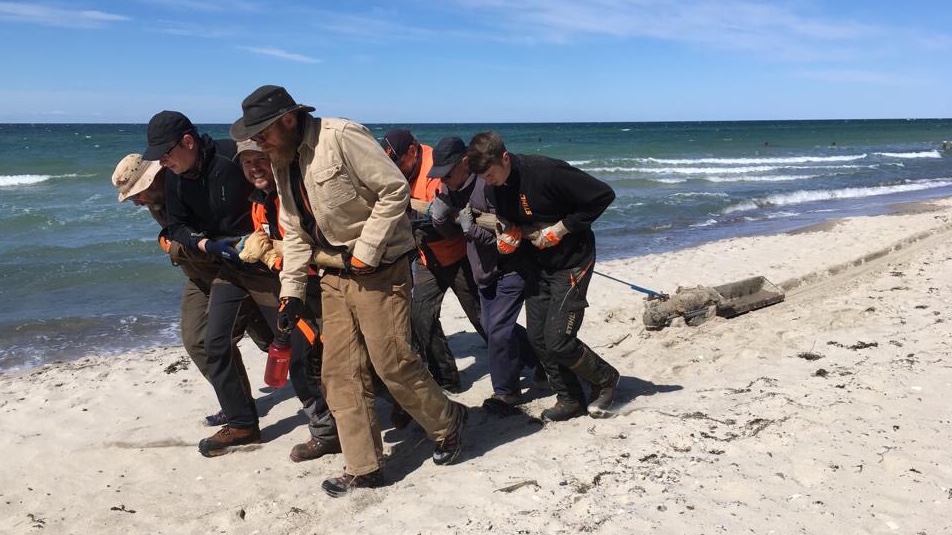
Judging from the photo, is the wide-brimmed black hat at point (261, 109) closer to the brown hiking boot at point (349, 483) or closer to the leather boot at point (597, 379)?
the brown hiking boot at point (349, 483)

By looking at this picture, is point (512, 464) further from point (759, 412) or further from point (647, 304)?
point (647, 304)

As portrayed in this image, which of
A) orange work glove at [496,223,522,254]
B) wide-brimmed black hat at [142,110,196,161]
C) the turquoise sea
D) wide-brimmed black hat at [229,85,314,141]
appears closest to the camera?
wide-brimmed black hat at [229,85,314,141]

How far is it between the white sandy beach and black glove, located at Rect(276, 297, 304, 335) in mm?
909

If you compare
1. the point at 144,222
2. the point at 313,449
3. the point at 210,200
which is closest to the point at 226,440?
the point at 313,449

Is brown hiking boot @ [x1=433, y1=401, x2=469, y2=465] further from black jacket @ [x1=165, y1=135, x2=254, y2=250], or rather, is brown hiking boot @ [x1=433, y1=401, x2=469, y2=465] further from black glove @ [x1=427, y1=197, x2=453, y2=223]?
black jacket @ [x1=165, y1=135, x2=254, y2=250]

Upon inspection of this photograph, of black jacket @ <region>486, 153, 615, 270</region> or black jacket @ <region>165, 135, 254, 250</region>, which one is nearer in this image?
black jacket @ <region>486, 153, 615, 270</region>

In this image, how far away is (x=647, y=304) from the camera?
23.3ft

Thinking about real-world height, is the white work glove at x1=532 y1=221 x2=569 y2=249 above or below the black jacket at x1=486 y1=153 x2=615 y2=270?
below

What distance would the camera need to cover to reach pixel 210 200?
4.58m

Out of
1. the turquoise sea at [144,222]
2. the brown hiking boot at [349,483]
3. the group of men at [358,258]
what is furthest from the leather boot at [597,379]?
the turquoise sea at [144,222]

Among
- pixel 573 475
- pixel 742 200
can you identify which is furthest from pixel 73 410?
pixel 742 200

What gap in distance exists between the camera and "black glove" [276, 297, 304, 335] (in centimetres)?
397

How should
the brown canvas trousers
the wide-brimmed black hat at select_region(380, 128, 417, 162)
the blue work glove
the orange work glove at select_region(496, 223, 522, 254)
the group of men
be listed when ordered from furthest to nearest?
1. the wide-brimmed black hat at select_region(380, 128, 417, 162)
2. the blue work glove
3. the orange work glove at select_region(496, 223, 522, 254)
4. the brown canvas trousers
5. the group of men

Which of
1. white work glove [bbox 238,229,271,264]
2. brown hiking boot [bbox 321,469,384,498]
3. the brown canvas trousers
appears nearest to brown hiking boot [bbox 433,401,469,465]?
the brown canvas trousers
